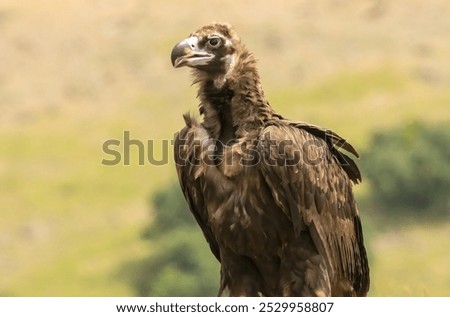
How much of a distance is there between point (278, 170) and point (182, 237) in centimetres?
4663

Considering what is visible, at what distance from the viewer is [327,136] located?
35.6ft

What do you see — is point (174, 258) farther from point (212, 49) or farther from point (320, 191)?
point (212, 49)

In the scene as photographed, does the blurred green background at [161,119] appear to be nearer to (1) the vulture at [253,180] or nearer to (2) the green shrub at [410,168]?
(2) the green shrub at [410,168]

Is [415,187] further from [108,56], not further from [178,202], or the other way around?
[108,56]

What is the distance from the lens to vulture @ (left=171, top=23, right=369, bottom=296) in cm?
1022

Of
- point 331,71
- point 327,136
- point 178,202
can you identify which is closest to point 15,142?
point 178,202

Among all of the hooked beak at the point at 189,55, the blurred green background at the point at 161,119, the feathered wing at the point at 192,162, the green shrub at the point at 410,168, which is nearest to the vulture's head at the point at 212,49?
the hooked beak at the point at 189,55

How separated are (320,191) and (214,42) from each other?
1.60 meters

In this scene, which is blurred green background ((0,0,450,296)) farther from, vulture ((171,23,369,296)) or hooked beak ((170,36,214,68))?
hooked beak ((170,36,214,68))

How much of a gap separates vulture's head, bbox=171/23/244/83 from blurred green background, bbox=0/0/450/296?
3699cm

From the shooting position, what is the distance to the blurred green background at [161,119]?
180ft

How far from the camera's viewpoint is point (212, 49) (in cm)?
1050

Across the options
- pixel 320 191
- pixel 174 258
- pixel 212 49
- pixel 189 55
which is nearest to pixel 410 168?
pixel 174 258

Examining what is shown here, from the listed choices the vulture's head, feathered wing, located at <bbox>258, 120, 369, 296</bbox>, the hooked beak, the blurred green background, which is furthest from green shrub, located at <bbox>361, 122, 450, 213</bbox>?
the hooked beak
